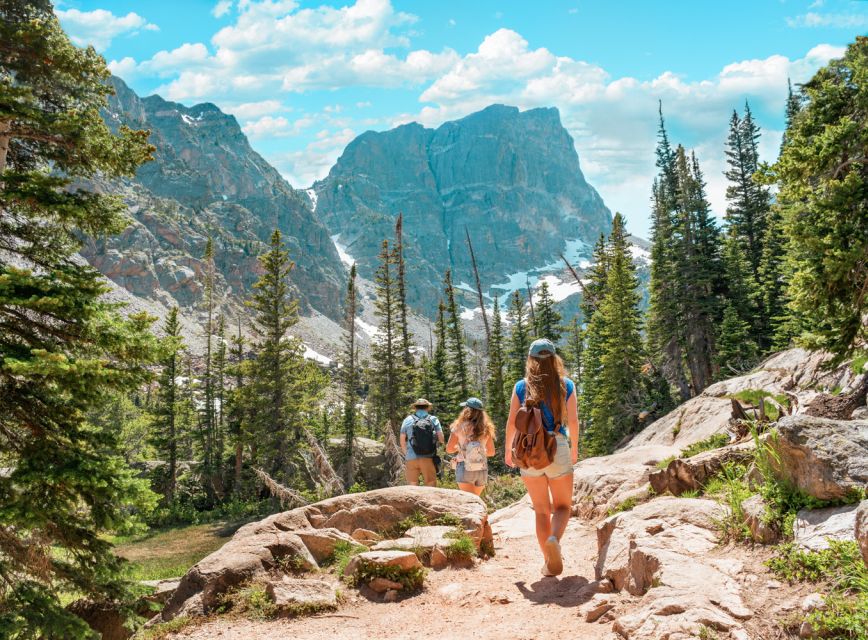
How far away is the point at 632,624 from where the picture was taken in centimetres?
394

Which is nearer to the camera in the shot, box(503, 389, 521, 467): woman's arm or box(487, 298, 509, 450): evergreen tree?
box(503, 389, 521, 467): woman's arm

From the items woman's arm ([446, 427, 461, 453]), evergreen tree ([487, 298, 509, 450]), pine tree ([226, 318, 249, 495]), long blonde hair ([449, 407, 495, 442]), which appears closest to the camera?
long blonde hair ([449, 407, 495, 442])

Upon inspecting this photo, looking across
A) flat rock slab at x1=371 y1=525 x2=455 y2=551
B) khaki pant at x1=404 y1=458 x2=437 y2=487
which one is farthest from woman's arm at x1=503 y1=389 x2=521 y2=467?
khaki pant at x1=404 y1=458 x2=437 y2=487

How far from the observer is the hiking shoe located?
5.81m

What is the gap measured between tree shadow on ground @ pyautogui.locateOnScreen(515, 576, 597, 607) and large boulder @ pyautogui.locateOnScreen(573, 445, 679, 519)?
2.37m

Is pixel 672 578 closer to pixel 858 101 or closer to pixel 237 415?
pixel 858 101

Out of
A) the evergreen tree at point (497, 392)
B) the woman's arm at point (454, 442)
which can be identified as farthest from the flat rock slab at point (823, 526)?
the evergreen tree at point (497, 392)

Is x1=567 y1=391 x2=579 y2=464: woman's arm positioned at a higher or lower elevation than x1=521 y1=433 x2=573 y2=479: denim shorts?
higher

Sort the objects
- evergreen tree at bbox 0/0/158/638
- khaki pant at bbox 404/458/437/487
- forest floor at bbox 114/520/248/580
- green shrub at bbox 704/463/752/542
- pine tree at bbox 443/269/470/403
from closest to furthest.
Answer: green shrub at bbox 704/463/752/542 → evergreen tree at bbox 0/0/158/638 → khaki pant at bbox 404/458/437/487 → forest floor at bbox 114/520/248/580 → pine tree at bbox 443/269/470/403

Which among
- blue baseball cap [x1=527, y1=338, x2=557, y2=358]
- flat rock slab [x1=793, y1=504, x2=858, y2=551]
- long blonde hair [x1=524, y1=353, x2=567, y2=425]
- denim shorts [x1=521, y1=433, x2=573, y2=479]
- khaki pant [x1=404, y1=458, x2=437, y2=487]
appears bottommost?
khaki pant [x1=404, y1=458, x2=437, y2=487]

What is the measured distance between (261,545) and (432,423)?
4.25 metres

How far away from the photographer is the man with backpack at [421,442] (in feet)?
33.8

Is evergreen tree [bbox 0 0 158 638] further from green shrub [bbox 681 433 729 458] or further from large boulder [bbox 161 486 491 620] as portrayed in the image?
green shrub [bbox 681 433 729 458]

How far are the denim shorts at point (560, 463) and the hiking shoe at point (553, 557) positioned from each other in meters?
0.66
